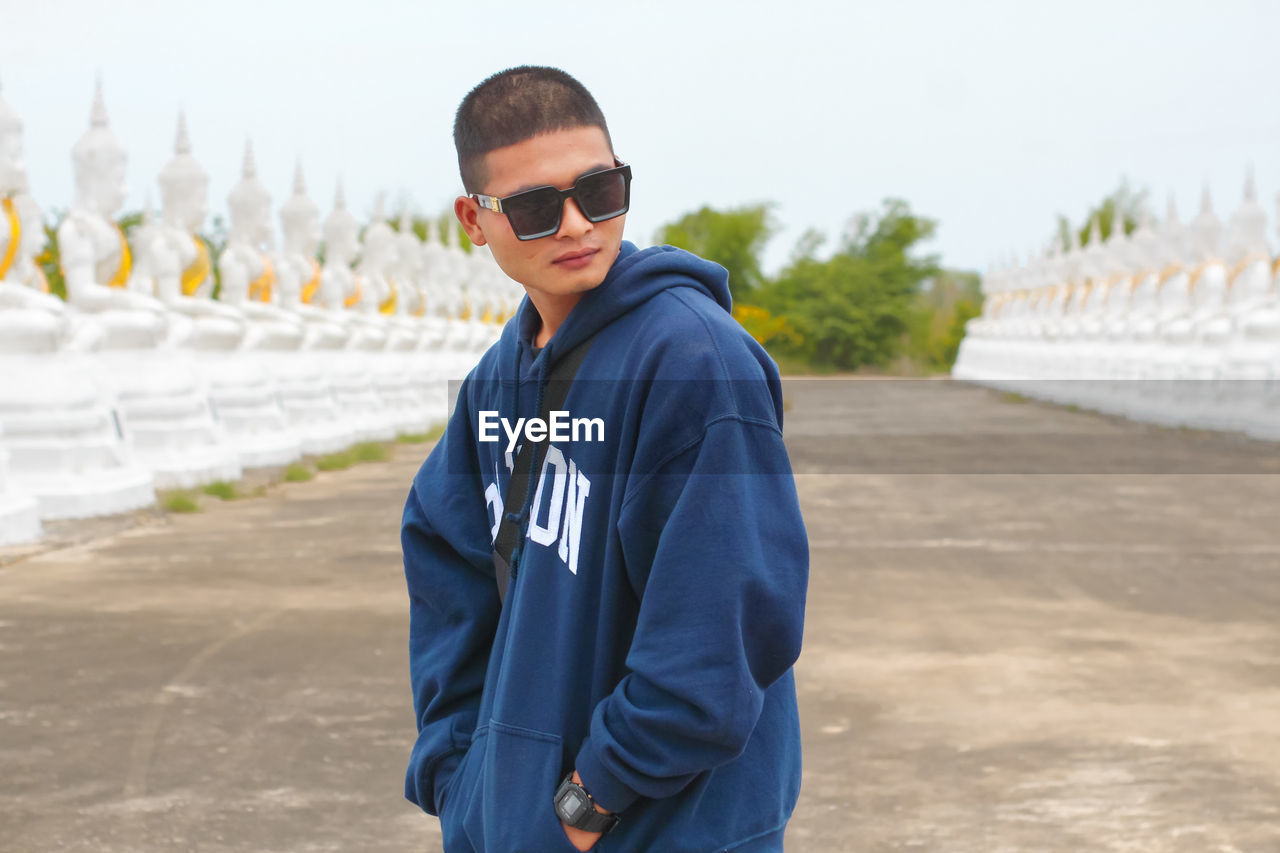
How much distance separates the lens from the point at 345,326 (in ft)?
54.7

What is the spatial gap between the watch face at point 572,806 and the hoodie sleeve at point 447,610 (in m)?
0.29

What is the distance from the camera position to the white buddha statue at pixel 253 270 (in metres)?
14.1

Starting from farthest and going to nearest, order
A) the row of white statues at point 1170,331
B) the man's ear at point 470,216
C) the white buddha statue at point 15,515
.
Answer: the row of white statues at point 1170,331
the white buddha statue at point 15,515
the man's ear at point 470,216

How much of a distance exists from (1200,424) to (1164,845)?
1556cm

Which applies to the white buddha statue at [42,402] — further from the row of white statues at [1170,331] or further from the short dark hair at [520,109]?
the row of white statues at [1170,331]

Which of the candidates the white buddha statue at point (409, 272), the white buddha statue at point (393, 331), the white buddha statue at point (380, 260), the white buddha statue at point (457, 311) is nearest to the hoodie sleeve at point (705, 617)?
the white buddha statue at point (393, 331)

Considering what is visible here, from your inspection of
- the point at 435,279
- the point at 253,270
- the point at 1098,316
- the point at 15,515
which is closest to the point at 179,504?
the point at 15,515

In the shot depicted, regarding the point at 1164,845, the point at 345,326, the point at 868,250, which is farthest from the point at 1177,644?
the point at 868,250

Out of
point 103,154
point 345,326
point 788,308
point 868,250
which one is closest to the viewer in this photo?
point 103,154

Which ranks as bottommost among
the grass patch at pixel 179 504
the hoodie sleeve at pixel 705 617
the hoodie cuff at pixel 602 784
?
the grass patch at pixel 179 504

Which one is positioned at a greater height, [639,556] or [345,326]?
[639,556]

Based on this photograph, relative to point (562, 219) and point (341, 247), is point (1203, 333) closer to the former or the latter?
point (341, 247)

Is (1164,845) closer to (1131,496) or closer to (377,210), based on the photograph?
(1131,496)

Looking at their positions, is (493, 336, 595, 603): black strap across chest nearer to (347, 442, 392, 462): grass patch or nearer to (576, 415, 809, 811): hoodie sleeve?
(576, 415, 809, 811): hoodie sleeve
